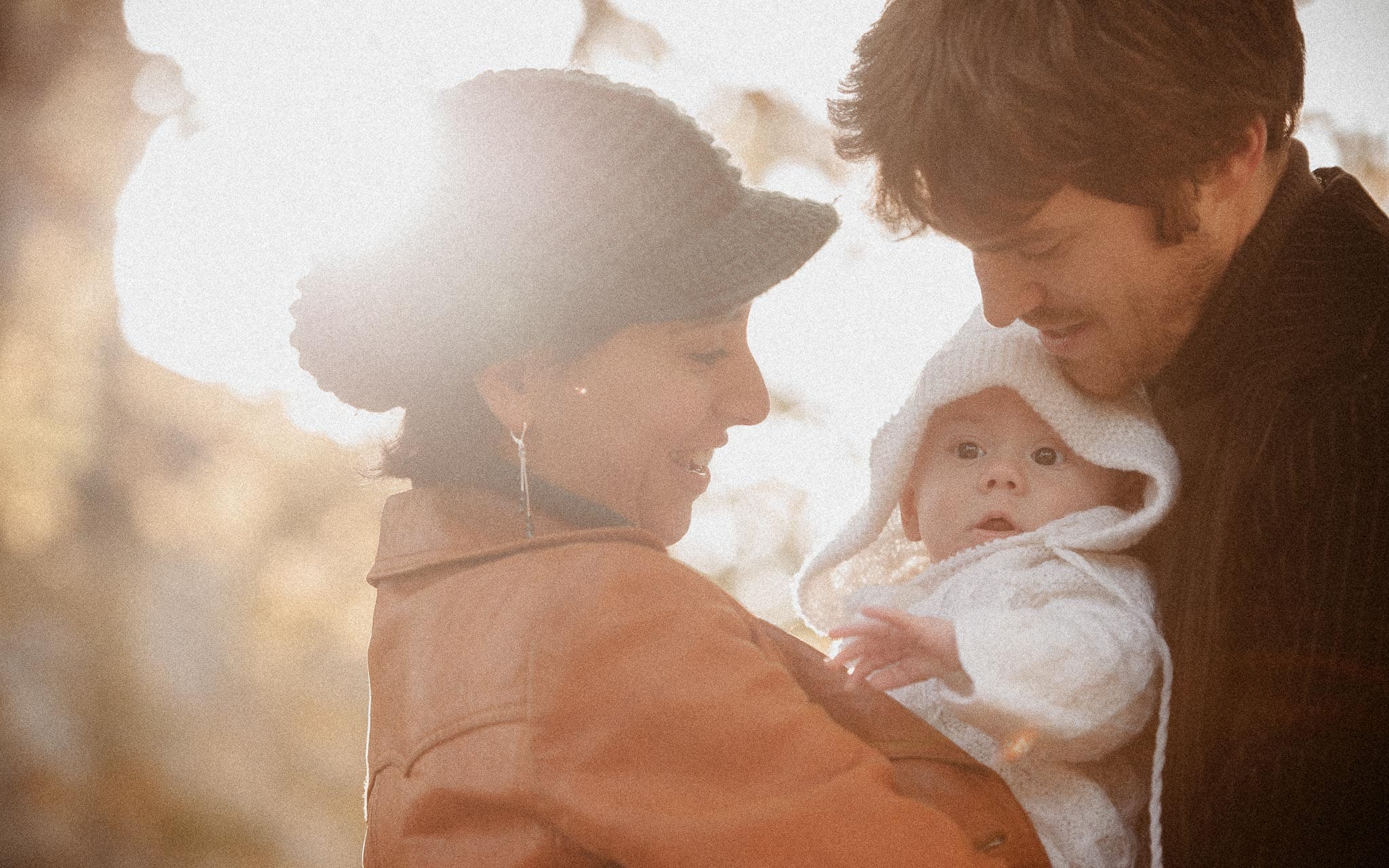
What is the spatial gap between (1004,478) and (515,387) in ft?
2.70

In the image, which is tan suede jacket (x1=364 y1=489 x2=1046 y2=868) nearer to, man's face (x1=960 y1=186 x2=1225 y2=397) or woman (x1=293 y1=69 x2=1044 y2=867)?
woman (x1=293 y1=69 x2=1044 y2=867)

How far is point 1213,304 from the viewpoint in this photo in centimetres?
168

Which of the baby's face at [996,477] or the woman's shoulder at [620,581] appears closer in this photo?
the woman's shoulder at [620,581]

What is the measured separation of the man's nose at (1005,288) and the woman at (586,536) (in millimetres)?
283

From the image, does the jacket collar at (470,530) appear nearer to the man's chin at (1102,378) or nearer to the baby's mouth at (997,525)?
the baby's mouth at (997,525)

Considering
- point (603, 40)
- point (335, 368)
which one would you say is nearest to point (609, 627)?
point (335, 368)

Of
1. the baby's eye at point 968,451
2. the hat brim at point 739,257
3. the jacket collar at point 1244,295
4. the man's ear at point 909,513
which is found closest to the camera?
the jacket collar at point 1244,295

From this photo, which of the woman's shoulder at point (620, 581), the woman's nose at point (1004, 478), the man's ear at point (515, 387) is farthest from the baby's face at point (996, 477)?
the man's ear at point (515, 387)

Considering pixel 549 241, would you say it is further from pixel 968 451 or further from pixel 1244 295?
pixel 1244 295

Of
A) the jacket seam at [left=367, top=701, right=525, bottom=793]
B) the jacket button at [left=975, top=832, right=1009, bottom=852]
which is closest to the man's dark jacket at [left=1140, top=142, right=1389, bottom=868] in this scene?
the jacket button at [left=975, top=832, right=1009, bottom=852]

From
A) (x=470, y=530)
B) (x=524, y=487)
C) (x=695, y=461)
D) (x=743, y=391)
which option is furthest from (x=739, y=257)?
(x=470, y=530)

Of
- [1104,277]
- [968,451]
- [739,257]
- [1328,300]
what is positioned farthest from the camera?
[968,451]

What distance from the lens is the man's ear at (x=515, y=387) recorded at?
1.86m

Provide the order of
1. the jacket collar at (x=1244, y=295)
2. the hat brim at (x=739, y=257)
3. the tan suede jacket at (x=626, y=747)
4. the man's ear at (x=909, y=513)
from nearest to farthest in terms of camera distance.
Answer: the tan suede jacket at (x=626, y=747), the jacket collar at (x=1244, y=295), the hat brim at (x=739, y=257), the man's ear at (x=909, y=513)
